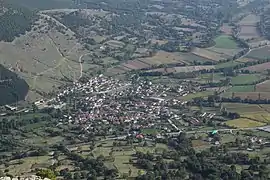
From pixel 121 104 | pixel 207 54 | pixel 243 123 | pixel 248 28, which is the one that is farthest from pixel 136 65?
pixel 248 28

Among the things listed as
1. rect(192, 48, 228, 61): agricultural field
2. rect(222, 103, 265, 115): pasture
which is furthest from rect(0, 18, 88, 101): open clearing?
rect(222, 103, 265, 115): pasture

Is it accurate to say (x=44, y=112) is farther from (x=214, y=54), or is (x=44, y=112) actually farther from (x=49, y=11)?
(x=49, y=11)

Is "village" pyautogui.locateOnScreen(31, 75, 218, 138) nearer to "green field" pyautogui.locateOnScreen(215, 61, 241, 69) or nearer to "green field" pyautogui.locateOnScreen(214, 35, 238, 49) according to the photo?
"green field" pyautogui.locateOnScreen(215, 61, 241, 69)

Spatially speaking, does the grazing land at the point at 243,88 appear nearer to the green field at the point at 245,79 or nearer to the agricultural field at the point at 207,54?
the green field at the point at 245,79

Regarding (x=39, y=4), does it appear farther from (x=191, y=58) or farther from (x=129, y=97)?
(x=129, y=97)

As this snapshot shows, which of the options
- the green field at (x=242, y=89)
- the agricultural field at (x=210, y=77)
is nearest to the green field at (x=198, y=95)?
the green field at (x=242, y=89)
